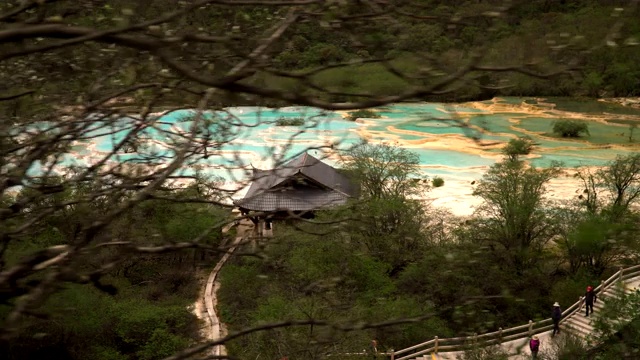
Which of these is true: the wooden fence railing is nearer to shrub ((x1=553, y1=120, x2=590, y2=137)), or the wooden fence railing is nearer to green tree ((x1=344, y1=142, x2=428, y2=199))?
green tree ((x1=344, y1=142, x2=428, y2=199))

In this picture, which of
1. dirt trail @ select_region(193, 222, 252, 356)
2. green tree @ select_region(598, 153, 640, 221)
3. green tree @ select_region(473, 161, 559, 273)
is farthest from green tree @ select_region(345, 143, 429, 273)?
green tree @ select_region(598, 153, 640, 221)

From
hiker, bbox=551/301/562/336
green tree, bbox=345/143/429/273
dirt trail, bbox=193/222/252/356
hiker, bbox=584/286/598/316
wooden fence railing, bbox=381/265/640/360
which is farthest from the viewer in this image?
green tree, bbox=345/143/429/273

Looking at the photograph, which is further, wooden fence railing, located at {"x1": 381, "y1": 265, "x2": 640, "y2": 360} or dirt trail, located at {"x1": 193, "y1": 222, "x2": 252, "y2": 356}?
dirt trail, located at {"x1": 193, "y1": 222, "x2": 252, "y2": 356}

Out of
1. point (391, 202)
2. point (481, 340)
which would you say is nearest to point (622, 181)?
point (391, 202)

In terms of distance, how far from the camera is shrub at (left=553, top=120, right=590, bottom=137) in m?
20.0

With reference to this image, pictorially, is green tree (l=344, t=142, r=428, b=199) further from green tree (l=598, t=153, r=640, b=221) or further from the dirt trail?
green tree (l=598, t=153, r=640, b=221)

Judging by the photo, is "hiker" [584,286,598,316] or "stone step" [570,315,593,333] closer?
"stone step" [570,315,593,333]

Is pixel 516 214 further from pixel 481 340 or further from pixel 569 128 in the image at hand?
pixel 569 128

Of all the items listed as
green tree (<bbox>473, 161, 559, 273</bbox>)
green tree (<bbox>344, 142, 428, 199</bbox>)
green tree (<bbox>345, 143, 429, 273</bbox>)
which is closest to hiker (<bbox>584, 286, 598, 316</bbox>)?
green tree (<bbox>473, 161, 559, 273</bbox>)

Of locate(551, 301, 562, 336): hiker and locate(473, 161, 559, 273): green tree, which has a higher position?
locate(473, 161, 559, 273): green tree

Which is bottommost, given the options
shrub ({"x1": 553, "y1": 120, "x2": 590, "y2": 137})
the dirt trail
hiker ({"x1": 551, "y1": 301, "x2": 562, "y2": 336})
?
the dirt trail

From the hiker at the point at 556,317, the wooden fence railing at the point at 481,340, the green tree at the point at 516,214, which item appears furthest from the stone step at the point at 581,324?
the green tree at the point at 516,214

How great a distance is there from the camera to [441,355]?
10.2m

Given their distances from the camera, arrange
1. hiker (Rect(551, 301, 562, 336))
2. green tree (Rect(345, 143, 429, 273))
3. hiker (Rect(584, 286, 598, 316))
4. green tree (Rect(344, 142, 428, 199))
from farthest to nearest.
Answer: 1. green tree (Rect(344, 142, 428, 199))
2. green tree (Rect(345, 143, 429, 273))
3. hiker (Rect(584, 286, 598, 316))
4. hiker (Rect(551, 301, 562, 336))
